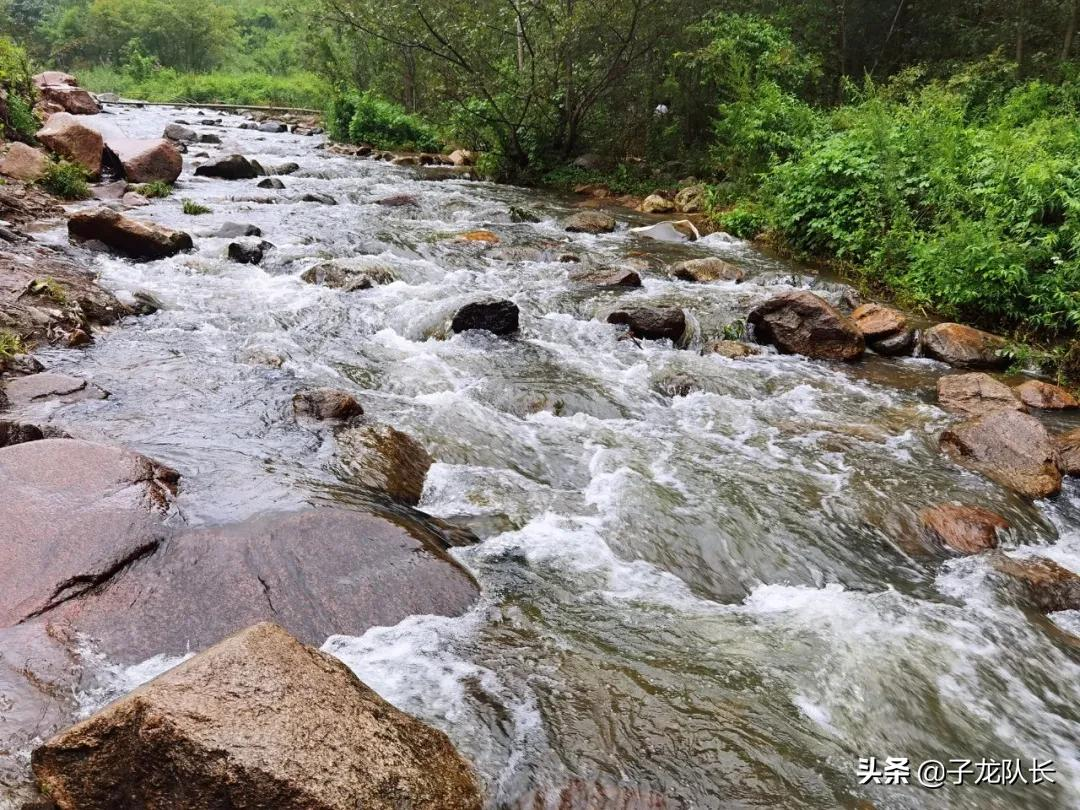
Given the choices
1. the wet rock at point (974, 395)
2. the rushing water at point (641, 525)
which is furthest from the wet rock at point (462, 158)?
the wet rock at point (974, 395)

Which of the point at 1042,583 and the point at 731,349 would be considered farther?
the point at 731,349

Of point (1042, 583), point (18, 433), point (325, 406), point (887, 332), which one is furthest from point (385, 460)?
point (887, 332)

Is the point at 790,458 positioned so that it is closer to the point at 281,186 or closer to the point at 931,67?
the point at 281,186

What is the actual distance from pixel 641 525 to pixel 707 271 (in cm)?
710

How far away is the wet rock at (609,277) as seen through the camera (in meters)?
10.6

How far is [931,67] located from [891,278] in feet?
42.3

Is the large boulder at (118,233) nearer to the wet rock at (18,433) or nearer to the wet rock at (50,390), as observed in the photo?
the wet rock at (50,390)

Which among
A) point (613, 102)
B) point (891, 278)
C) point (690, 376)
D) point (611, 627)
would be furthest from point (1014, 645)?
point (613, 102)

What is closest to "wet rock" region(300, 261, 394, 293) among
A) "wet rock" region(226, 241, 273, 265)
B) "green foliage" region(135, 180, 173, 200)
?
"wet rock" region(226, 241, 273, 265)

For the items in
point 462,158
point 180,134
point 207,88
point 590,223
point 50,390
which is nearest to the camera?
point 50,390

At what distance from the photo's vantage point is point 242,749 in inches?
83.8

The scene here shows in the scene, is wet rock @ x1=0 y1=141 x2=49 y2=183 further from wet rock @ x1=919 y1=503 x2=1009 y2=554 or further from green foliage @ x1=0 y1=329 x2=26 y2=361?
wet rock @ x1=919 y1=503 x2=1009 y2=554

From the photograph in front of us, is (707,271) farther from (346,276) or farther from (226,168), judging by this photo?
(226,168)

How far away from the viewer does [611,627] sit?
12.8 ft
